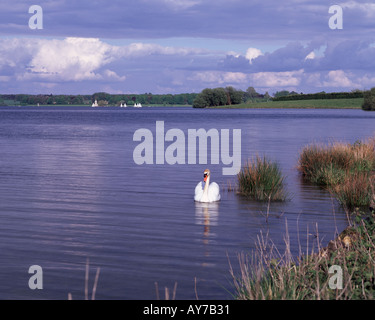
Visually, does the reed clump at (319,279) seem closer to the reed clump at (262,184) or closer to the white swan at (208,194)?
the white swan at (208,194)

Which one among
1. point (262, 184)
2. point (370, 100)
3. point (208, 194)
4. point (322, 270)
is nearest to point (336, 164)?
point (262, 184)

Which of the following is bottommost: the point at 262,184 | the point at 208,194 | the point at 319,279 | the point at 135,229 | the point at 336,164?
the point at 135,229

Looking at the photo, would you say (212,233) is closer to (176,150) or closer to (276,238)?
(276,238)

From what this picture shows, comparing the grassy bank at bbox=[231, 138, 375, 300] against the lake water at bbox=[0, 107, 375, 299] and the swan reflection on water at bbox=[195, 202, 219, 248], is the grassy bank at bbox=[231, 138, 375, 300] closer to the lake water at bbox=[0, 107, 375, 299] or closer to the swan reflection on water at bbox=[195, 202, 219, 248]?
the lake water at bbox=[0, 107, 375, 299]

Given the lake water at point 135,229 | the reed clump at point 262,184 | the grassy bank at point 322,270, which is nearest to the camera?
the grassy bank at point 322,270

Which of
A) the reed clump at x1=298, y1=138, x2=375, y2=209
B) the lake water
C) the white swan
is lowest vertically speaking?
the lake water

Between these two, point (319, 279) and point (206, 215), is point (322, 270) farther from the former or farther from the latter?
point (206, 215)

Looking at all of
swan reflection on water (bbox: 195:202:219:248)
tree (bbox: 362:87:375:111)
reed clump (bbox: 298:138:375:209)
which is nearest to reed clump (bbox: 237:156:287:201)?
swan reflection on water (bbox: 195:202:219:248)

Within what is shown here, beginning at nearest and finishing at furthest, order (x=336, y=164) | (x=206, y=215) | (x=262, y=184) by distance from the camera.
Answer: (x=206, y=215) < (x=262, y=184) < (x=336, y=164)

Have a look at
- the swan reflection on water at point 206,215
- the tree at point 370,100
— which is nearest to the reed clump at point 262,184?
the swan reflection on water at point 206,215

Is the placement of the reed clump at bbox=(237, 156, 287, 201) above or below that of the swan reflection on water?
above

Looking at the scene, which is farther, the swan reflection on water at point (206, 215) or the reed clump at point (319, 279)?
the swan reflection on water at point (206, 215)

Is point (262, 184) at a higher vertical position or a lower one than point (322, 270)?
higher

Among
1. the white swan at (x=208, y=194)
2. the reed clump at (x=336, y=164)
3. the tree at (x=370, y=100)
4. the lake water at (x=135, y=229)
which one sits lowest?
the lake water at (x=135, y=229)
